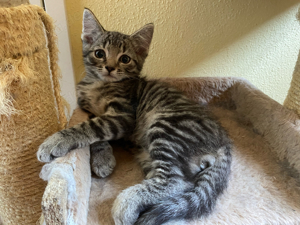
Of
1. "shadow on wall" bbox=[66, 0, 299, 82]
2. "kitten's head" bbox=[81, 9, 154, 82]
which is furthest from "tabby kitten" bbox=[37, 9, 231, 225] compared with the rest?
"shadow on wall" bbox=[66, 0, 299, 82]

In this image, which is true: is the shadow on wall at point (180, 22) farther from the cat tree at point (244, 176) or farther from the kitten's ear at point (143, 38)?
the cat tree at point (244, 176)

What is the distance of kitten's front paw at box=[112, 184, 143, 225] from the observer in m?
0.64

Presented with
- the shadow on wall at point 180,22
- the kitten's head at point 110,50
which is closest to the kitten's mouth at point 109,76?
the kitten's head at point 110,50

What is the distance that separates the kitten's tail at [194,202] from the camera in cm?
64

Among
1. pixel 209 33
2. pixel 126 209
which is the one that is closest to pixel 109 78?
pixel 126 209

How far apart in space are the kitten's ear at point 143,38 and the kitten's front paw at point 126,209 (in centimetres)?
81

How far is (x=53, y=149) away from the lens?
763mm

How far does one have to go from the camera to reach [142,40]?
3.98 ft

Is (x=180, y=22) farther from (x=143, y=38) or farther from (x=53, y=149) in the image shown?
(x=53, y=149)

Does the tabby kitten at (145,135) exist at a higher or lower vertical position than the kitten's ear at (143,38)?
lower

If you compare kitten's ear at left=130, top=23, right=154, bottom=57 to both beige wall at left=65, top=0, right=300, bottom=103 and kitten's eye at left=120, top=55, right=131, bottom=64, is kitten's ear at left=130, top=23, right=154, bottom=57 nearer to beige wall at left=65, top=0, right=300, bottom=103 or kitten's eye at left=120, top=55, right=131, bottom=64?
kitten's eye at left=120, top=55, right=131, bottom=64

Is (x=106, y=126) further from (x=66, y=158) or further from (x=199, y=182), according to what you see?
(x=199, y=182)

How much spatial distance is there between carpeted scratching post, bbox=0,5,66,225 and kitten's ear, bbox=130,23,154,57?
17.5 inches

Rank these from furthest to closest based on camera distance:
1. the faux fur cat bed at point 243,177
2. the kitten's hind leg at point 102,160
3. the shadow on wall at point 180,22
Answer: the shadow on wall at point 180,22
the kitten's hind leg at point 102,160
the faux fur cat bed at point 243,177
